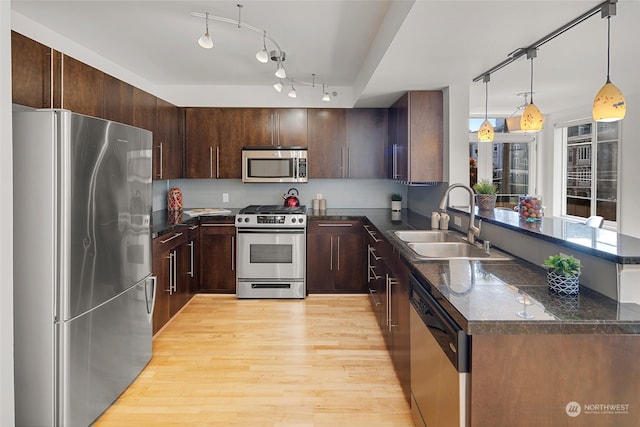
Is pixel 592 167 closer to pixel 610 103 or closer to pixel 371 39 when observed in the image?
pixel 610 103

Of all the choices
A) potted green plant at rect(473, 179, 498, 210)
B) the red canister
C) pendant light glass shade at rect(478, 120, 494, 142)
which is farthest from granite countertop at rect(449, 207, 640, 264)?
the red canister

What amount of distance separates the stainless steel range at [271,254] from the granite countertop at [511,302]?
2221 millimetres

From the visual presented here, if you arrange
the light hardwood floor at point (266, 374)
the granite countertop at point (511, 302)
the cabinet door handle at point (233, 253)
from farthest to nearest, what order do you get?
the cabinet door handle at point (233, 253) → the light hardwood floor at point (266, 374) → the granite countertop at point (511, 302)

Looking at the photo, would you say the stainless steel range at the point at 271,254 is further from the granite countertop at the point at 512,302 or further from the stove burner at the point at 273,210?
the granite countertop at the point at 512,302

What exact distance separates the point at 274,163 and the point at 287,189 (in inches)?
20.8

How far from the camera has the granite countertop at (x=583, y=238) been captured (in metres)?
1.52

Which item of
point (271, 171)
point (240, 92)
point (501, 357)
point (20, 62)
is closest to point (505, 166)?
point (271, 171)

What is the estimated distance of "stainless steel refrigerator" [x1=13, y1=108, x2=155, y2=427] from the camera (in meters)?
1.88

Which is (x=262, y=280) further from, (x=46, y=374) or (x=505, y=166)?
(x=505, y=166)

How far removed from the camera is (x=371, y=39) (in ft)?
10.2

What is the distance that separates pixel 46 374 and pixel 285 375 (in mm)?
1383

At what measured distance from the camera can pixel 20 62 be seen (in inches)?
82.7

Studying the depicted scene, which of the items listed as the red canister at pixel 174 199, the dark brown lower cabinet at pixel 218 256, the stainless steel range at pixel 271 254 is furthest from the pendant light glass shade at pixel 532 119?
the red canister at pixel 174 199

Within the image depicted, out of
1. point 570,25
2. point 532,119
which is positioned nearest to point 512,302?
point 570,25
